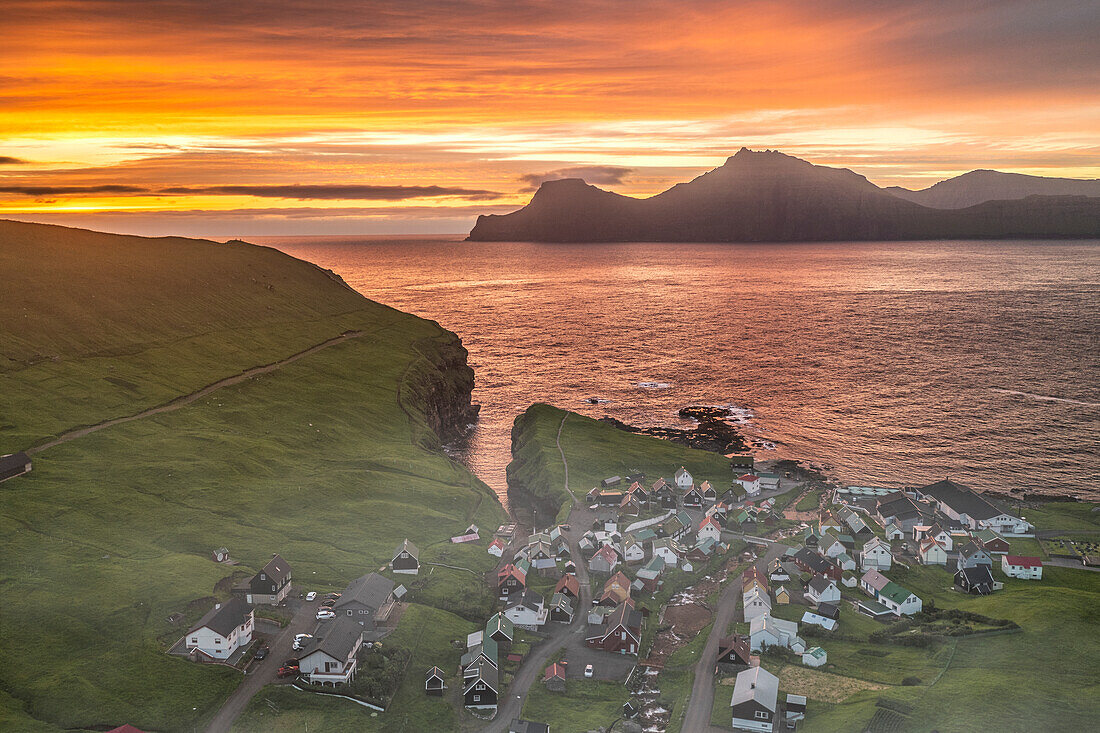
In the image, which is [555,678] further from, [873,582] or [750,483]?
[750,483]

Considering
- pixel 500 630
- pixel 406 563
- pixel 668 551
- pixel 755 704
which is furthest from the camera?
pixel 668 551

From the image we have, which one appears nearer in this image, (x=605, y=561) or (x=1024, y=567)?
(x=1024, y=567)

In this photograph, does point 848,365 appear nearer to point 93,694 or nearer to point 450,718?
point 450,718

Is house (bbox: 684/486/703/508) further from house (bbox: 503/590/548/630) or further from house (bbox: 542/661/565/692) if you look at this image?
house (bbox: 542/661/565/692)

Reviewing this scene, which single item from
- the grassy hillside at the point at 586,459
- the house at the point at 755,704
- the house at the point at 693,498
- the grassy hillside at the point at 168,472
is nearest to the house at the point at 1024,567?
the house at the point at 693,498

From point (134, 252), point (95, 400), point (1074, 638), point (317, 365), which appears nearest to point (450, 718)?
point (1074, 638)

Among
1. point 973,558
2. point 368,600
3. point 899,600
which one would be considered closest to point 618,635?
point 368,600
